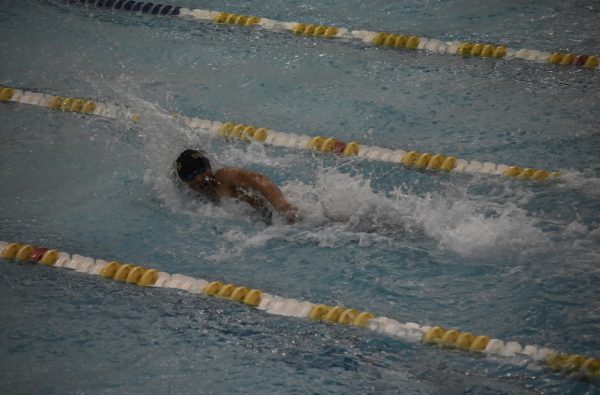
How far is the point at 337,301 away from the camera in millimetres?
4234

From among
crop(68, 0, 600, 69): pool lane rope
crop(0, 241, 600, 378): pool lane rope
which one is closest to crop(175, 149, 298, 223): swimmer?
crop(0, 241, 600, 378): pool lane rope

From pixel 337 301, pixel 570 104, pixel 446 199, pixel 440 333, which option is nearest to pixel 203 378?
pixel 337 301

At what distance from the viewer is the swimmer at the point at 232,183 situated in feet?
15.4

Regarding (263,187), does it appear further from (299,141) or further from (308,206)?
(299,141)

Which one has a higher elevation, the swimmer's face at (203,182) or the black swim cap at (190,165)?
the black swim cap at (190,165)

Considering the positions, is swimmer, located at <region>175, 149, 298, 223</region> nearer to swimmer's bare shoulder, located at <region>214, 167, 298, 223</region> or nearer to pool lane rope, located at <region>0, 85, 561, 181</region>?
swimmer's bare shoulder, located at <region>214, 167, 298, 223</region>

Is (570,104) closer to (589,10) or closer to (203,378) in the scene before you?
(589,10)

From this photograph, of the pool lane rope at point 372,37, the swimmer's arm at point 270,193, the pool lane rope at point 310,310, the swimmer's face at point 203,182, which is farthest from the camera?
the pool lane rope at point 372,37

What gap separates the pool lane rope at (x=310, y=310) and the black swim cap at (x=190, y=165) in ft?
1.77

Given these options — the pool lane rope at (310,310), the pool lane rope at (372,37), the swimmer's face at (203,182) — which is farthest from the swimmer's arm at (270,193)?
the pool lane rope at (372,37)

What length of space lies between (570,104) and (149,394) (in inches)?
128

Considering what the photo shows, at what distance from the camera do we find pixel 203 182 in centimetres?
482

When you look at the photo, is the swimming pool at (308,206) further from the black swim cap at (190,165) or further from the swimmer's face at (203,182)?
the black swim cap at (190,165)

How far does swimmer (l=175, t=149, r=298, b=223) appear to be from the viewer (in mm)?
4699
